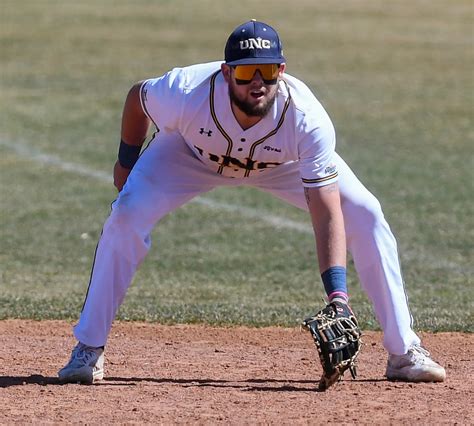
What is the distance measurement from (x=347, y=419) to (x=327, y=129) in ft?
4.81

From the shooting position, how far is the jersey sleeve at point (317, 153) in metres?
5.75

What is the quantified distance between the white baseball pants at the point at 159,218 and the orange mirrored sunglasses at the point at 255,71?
2.19ft

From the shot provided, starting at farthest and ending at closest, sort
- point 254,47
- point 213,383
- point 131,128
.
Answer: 1. point 131,128
2. point 213,383
3. point 254,47

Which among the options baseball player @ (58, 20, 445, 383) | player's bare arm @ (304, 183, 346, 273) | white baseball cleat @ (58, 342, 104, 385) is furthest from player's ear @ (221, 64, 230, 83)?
white baseball cleat @ (58, 342, 104, 385)

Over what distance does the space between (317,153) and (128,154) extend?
125cm

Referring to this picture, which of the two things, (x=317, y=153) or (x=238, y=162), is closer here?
(x=317, y=153)

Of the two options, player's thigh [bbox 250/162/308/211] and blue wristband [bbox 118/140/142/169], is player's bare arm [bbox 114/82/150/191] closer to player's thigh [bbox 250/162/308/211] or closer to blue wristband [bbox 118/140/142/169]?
blue wristband [bbox 118/140/142/169]

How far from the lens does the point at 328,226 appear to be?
5.73 m

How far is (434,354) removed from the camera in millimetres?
6926

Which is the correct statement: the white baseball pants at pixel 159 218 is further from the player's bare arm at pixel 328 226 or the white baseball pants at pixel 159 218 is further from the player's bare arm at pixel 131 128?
the player's bare arm at pixel 328 226

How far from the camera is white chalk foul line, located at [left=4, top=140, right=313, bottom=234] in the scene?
36.8 ft

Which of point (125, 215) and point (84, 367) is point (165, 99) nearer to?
point (125, 215)

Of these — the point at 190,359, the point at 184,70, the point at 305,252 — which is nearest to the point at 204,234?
the point at 305,252

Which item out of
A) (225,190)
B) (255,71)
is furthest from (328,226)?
(225,190)
